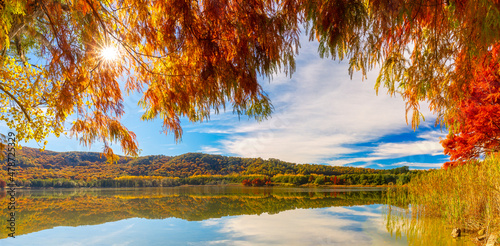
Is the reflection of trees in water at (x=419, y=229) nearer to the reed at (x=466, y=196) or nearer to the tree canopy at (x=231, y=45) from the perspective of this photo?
the reed at (x=466, y=196)

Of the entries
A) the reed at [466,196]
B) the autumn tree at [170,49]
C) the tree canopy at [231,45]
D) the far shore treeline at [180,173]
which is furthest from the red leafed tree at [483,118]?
the far shore treeline at [180,173]

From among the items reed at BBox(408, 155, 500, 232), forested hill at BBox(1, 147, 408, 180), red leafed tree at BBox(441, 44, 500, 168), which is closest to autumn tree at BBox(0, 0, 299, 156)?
reed at BBox(408, 155, 500, 232)

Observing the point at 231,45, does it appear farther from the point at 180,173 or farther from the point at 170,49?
the point at 180,173

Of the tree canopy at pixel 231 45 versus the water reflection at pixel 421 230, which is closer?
→ the tree canopy at pixel 231 45

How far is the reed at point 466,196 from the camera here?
3598mm

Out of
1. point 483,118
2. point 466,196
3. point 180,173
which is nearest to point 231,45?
point 466,196

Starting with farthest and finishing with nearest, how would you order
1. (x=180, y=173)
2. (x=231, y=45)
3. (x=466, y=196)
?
(x=180, y=173), (x=466, y=196), (x=231, y=45)

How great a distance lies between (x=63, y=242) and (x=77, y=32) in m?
4.90

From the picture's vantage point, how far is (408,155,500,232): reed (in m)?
3.60

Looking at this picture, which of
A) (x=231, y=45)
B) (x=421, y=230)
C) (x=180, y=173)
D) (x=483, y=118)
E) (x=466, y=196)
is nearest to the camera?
(x=231, y=45)

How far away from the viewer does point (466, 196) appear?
434 centimetres

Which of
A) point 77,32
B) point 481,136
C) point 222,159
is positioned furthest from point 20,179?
point 481,136

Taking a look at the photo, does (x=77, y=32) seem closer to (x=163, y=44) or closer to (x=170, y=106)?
(x=163, y=44)

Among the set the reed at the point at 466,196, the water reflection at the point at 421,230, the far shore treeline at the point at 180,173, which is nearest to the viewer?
the reed at the point at 466,196
